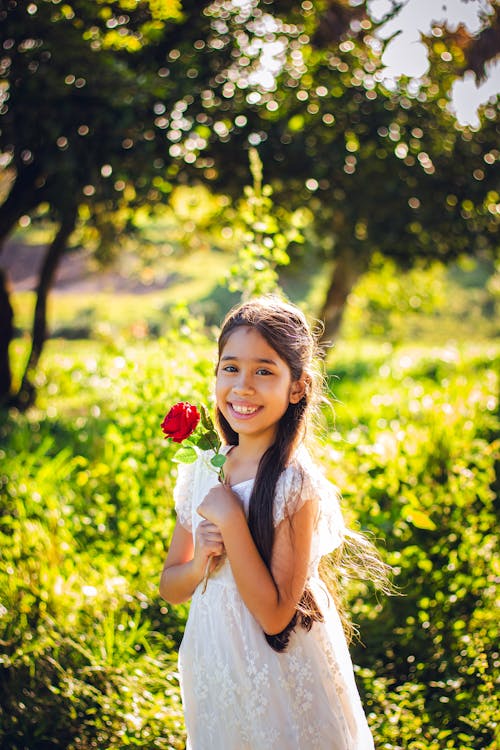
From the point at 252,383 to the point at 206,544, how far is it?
1.40 feet

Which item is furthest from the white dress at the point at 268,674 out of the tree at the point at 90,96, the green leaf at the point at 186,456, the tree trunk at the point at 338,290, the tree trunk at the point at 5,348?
the tree trunk at the point at 338,290

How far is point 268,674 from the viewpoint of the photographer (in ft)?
5.95

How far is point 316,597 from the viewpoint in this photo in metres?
1.95

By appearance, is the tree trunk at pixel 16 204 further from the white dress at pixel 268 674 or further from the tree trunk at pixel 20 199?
the white dress at pixel 268 674

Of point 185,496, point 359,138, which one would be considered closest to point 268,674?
point 185,496

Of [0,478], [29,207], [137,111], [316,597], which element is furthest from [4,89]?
[316,597]

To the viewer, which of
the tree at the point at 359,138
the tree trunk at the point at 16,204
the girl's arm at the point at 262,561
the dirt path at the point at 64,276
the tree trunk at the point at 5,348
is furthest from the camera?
the dirt path at the point at 64,276

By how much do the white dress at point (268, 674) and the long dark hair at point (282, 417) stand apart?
28 mm

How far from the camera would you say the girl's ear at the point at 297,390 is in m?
1.93

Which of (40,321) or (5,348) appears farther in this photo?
(40,321)

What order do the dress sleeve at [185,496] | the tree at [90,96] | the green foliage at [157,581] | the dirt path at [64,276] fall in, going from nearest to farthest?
the dress sleeve at [185,496], the green foliage at [157,581], the tree at [90,96], the dirt path at [64,276]

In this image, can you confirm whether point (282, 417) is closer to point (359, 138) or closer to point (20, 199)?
point (359, 138)

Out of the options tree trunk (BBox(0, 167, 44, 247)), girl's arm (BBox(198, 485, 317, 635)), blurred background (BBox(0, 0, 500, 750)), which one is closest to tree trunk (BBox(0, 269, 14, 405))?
blurred background (BBox(0, 0, 500, 750))

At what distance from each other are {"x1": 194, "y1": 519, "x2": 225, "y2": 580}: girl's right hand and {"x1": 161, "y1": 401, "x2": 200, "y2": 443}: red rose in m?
0.24
